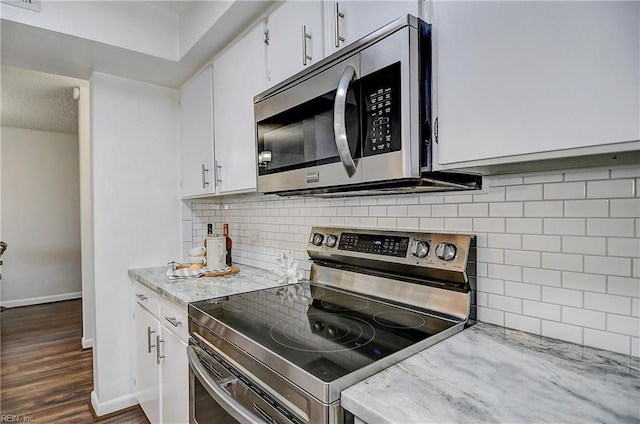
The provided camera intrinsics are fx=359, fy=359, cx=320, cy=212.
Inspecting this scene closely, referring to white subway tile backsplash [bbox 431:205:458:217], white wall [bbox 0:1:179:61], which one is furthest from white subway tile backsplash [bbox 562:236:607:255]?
white wall [bbox 0:1:179:61]

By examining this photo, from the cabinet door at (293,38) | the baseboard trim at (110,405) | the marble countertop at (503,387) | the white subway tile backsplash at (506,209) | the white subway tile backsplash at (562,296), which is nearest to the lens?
the marble countertop at (503,387)

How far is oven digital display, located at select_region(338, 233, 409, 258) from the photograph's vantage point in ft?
4.33

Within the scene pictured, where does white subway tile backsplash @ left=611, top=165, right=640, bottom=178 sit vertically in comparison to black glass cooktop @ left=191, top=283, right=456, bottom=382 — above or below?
above

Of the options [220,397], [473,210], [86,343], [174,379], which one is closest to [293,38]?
[473,210]

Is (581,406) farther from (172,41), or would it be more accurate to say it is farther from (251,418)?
(172,41)

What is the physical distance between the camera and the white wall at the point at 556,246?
89cm

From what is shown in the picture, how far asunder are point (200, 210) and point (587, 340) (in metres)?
2.40

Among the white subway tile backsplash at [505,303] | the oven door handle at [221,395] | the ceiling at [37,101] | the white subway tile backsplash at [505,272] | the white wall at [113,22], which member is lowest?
the oven door handle at [221,395]

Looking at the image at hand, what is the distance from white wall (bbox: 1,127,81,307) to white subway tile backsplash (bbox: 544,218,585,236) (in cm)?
605

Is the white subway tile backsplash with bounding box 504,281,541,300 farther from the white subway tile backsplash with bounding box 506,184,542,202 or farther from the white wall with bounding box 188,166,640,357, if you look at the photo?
the white subway tile backsplash with bounding box 506,184,542,202

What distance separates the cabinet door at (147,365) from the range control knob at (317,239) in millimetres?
953

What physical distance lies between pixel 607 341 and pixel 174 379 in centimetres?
167

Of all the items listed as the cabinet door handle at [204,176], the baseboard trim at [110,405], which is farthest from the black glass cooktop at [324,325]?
the baseboard trim at [110,405]

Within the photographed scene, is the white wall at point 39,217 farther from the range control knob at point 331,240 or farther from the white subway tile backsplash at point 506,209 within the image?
the white subway tile backsplash at point 506,209
